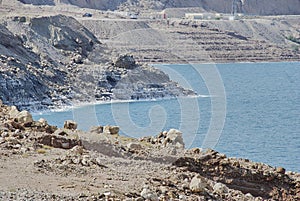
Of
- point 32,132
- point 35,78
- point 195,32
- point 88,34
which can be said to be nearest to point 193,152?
point 32,132

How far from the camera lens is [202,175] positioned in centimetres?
1293

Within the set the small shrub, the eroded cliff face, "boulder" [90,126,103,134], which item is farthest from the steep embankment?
the small shrub

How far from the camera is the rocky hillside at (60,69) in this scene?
56688 mm

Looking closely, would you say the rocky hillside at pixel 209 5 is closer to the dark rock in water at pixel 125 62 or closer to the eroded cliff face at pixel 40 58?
the eroded cliff face at pixel 40 58

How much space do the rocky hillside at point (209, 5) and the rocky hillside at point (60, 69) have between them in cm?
7775

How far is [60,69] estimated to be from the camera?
215 feet

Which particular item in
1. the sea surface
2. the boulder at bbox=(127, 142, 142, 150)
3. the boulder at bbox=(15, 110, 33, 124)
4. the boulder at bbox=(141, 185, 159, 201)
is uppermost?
the boulder at bbox=(15, 110, 33, 124)

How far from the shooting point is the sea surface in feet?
134

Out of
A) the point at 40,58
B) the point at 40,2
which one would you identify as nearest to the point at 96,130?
the point at 40,58

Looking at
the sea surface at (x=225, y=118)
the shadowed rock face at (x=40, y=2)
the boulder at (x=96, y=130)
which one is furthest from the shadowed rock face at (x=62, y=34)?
the shadowed rock face at (x=40, y=2)

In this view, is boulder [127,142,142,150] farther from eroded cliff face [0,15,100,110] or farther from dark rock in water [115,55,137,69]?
dark rock in water [115,55,137,69]

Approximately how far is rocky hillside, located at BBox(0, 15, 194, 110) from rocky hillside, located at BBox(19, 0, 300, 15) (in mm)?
77753

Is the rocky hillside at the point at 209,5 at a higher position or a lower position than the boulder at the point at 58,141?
higher

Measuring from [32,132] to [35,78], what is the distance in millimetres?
46788
